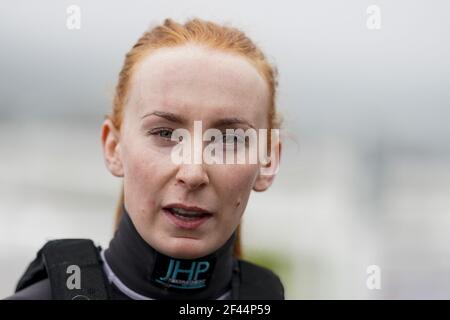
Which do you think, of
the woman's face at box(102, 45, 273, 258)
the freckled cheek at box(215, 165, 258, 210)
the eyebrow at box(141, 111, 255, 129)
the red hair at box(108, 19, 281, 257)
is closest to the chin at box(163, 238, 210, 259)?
the woman's face at box(102, 45, 273, 258)

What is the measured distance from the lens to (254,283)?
2658 millimetres

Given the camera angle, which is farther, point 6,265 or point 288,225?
point 288,225

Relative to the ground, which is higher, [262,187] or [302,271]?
[262,187]

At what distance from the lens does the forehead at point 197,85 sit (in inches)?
88.5

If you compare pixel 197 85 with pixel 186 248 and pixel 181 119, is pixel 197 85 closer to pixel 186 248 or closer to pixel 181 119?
pixel 181 119

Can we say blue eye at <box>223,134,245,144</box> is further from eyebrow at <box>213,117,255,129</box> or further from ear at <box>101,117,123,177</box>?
ear at <box>101,117,123,177</box>

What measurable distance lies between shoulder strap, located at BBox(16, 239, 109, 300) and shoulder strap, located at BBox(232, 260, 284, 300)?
0.54 m

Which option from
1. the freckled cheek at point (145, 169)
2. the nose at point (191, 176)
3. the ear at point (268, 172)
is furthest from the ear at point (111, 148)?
the ear at point (268, 172)

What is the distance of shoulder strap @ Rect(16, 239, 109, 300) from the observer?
2270 mm

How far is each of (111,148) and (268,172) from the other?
0.62m
